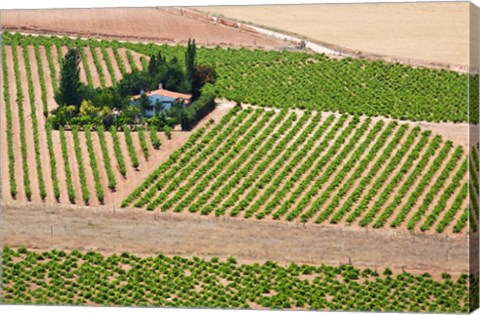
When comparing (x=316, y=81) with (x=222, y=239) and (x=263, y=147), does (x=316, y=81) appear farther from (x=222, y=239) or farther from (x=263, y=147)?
(x=222, y=239)

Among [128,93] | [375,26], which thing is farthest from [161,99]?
[375,26]

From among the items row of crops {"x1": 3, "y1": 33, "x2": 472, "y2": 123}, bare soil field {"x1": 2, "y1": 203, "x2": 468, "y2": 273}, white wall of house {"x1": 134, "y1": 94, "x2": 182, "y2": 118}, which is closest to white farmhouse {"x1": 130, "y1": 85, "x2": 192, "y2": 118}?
white wall of house {"x1": 134, "y1": 94, "x2": 182, "y2": 118}

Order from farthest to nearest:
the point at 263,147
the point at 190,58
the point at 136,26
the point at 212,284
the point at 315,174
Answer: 1. the point at 136,26
2. the point at 190,58
3. the point at 263,147
4. the point at 315,174
5. the point at 212,284

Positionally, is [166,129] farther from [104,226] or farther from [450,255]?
[450,255]

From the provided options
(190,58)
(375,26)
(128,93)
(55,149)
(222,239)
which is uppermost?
(375,26)

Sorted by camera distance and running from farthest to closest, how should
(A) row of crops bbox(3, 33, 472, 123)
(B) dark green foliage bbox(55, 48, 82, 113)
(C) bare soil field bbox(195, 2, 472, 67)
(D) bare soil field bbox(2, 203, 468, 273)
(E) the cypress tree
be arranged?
(B) dark green foliage bbox(55, 48, 82, 113)
(E) the cypress tree
(A) row of crops bbox(3, 33, 472, 123)
(D) bare soil field bbox(2, 203, 468, 273)
(C) bare soil field bbox(195, 2, 472, 67)

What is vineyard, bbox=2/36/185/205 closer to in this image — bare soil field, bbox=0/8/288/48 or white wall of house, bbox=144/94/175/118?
white wall of house, bbox=144/94/175/118
